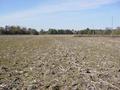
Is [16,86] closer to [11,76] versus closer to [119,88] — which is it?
[11,76]

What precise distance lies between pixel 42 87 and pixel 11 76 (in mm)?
1656

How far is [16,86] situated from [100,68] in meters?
3.93

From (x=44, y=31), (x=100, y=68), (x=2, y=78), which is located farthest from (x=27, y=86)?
(x=44, y=31)

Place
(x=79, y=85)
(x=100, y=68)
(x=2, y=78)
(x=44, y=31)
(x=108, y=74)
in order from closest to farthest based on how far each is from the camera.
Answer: (x=79, y=85)
(x=2, y=78)
(x=108, y=74)
(x=100, y=68)
(x=44, y=31)

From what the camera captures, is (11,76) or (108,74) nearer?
(11,76)

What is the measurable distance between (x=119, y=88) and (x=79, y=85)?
1049 mm

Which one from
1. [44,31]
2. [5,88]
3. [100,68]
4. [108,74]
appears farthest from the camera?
[44,31]

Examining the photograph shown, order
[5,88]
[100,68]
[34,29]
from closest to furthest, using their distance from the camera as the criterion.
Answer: [5,88] → [100,68] → [34,29]

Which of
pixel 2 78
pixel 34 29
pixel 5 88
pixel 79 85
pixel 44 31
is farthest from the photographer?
pixel 44 31

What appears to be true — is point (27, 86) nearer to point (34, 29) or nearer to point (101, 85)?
point (101, 85)

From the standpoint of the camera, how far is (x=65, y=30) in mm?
114625

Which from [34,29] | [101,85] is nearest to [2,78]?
[101,85]

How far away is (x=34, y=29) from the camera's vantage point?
106 m

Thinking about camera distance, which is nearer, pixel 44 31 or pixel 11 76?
pixel 11 76
